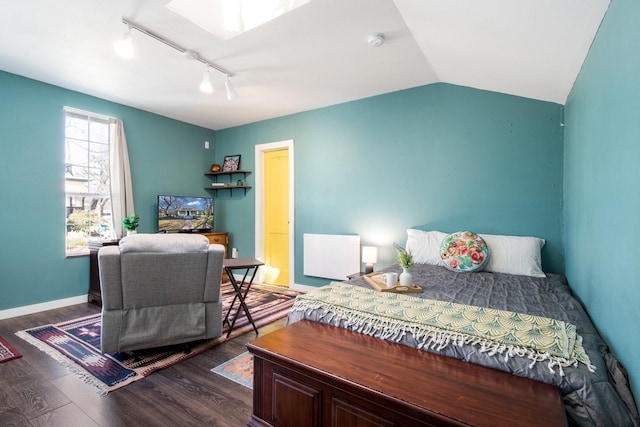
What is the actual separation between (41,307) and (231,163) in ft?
10.4

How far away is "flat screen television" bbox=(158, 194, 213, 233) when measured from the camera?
461cm

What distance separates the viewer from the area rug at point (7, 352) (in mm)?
2369

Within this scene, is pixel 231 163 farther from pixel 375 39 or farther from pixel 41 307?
pixel 375 39

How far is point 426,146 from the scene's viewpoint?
→ 3.57 m

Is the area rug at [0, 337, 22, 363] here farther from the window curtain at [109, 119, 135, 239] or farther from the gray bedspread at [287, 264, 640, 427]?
the gray bedspread at [287, 264, 640, 427]

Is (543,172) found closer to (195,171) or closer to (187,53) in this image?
(187,53)

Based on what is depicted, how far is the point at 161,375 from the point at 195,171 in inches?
148

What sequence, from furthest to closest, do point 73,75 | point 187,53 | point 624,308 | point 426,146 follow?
point 426,146, point 73,75, point 187,53, point 624,308

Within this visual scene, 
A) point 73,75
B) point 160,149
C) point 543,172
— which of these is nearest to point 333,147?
point 543,172

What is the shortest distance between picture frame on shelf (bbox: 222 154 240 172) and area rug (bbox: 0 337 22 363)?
3.43m

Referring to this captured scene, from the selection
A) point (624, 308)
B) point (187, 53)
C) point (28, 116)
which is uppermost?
point (187, 53)

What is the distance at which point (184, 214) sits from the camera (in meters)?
4.86

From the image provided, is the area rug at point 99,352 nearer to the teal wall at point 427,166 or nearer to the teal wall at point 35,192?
the teal wall at point 35,192

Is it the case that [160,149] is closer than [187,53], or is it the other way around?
[187,53]
